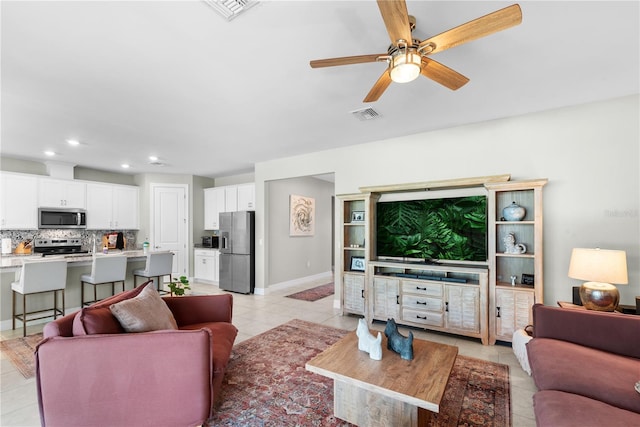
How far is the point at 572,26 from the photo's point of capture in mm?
1926

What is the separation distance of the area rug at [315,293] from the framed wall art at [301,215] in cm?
127

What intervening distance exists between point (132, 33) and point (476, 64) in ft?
8.16

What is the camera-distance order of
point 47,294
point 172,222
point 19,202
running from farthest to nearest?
point 172,222
point 19,202
point 47,294

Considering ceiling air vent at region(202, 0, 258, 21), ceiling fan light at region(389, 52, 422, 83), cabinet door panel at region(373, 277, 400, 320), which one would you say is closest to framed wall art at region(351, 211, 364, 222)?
cabinet door panel at region(373, 277, 400, 320)

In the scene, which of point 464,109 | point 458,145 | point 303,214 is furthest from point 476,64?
point 303,214

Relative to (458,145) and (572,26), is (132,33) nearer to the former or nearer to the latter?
(572,26)

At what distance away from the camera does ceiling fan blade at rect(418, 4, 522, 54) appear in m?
1.38

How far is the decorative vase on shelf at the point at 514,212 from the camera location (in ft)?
10.9

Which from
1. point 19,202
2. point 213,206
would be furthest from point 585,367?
point 19,202

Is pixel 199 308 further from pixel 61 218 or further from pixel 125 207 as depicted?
pixel 125 207

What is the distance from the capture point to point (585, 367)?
5.87 feet

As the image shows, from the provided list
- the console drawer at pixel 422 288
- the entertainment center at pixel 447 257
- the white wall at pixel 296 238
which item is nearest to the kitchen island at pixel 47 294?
the white wall at pixel 296 238

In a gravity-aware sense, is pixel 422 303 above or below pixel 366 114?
below

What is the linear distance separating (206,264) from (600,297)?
6.72 m
